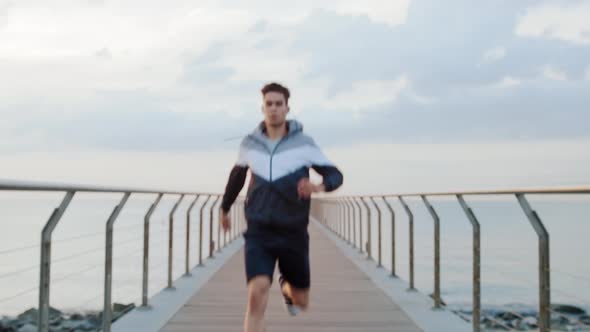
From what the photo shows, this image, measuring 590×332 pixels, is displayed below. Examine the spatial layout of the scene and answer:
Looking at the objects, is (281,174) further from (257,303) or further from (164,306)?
(164,306)

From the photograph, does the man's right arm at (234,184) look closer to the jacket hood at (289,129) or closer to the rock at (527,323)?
the jacket hood at (289,129)

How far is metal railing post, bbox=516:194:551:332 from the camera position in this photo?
3191 millimetres

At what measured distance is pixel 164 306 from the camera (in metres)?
5.57

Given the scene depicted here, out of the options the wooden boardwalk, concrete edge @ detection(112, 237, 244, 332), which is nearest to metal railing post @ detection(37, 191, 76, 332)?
concrete edge @ detection(112, 237, 244, 332)

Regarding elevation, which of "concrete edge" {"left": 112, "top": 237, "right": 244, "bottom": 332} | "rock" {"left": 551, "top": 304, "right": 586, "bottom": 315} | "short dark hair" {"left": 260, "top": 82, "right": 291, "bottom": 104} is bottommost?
"rock" {"left": 551, "top": 304, "right": 586, "bottom": 315}

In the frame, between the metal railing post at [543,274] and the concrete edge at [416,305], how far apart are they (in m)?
1.45

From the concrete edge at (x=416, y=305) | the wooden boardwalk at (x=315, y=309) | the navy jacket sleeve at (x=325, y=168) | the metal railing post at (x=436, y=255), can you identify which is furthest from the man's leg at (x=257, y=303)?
the metal railing post at (x=436, y=255)

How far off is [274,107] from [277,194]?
0.40 meters

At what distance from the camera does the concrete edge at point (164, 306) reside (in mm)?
4762

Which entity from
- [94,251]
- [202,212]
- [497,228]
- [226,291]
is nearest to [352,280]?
[226,291]

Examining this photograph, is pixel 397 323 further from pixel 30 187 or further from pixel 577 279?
pixel 30 187

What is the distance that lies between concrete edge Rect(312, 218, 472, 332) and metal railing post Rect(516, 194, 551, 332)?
1.45m

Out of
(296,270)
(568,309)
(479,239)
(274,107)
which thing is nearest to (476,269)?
(479,239)

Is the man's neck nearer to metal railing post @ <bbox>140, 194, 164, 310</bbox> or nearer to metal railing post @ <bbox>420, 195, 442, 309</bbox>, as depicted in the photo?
metal railing post @ <bbox>140, 194, 164, 310</bbox>
